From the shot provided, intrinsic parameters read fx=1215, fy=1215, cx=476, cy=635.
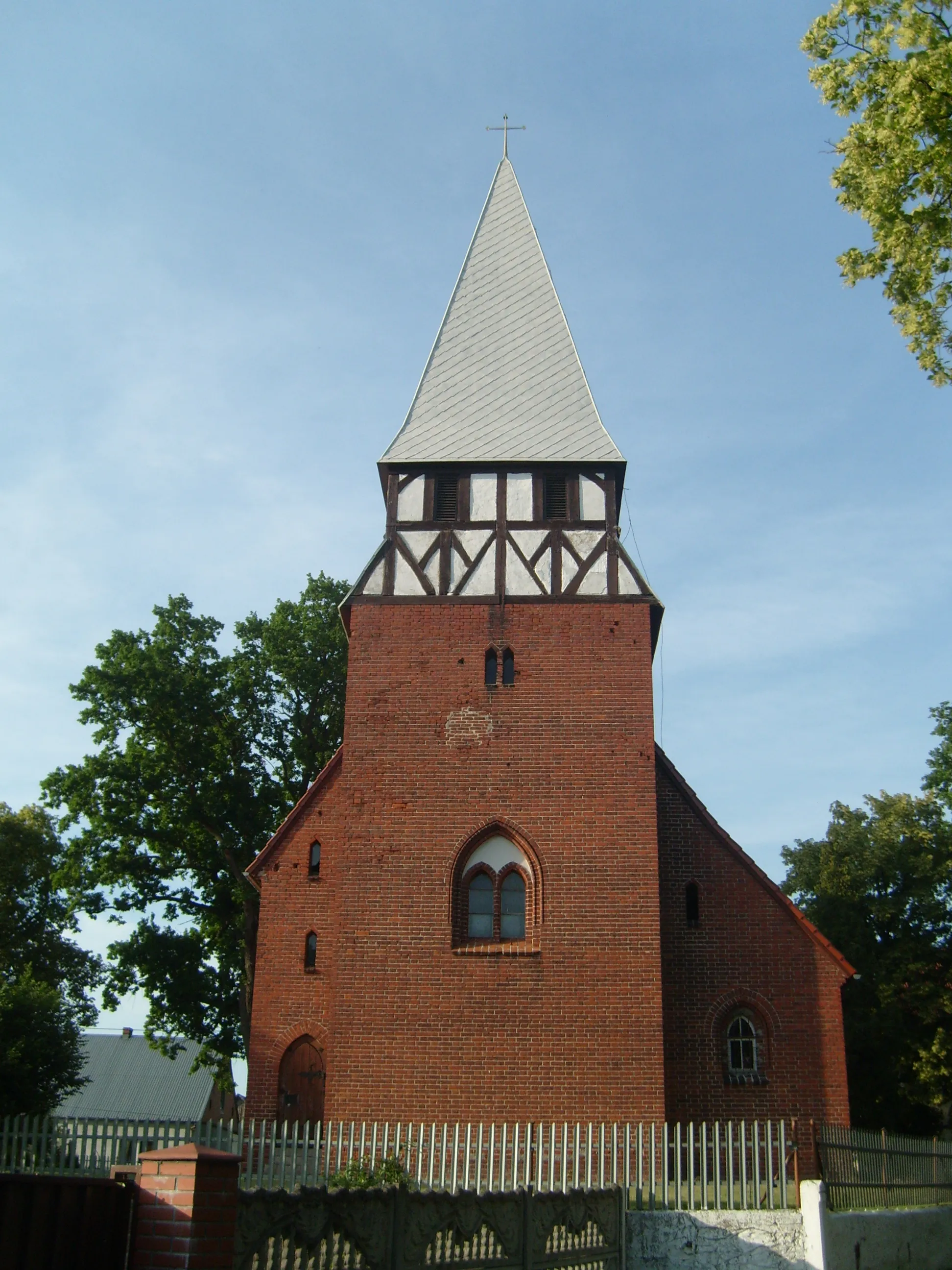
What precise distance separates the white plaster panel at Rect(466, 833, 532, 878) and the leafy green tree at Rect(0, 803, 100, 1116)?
358 inches

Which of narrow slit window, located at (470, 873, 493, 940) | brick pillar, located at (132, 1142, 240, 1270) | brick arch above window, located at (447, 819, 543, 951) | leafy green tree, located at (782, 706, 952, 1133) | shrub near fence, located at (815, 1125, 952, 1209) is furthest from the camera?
leafy green tree, located at (782, 706, 952, 1133)

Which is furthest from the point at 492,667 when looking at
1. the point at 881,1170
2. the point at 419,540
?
the point at 881,1170

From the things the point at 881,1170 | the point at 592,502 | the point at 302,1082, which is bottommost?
the point at 881,1170

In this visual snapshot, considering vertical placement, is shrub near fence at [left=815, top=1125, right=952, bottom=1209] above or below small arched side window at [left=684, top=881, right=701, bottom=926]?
below

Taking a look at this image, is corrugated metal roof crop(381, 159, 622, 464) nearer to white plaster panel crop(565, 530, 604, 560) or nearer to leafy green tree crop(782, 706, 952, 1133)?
white plaster panel crop(565, 530, 604, 560)

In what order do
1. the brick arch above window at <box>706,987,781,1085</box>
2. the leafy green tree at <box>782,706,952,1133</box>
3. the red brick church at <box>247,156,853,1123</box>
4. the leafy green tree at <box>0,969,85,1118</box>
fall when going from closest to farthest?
1. the red brick church at <box>247,156,853,1123</box>
2. the brick arch above window at <box>706,987,781,1085</box>
3. the leafy green tree at <box>0,969,85,1118</box>
4. the leafy green tree at <box>782,706,952,1133</box>

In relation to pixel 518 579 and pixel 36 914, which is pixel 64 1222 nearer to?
pixel 518 579

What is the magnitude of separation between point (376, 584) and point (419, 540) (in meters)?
1.03

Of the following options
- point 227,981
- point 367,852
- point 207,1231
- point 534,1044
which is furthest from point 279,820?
point 207,1231

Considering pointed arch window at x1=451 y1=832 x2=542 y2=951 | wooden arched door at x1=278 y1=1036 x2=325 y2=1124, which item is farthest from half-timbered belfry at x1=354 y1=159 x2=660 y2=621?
wooden arched door at x1=278 y1=1036 x2=325 y2=1124

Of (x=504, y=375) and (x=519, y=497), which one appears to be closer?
(x=519, y=497)

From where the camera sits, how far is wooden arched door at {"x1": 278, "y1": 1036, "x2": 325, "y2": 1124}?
18094mm

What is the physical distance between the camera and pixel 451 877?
1734cm

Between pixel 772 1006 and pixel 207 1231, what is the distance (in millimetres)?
12991
